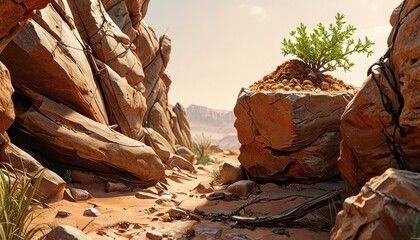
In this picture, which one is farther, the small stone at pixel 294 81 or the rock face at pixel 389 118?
the small stone at pixel 294 81

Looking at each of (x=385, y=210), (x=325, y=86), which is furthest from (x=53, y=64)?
(x=385, y=210)

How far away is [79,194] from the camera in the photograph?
547 cm

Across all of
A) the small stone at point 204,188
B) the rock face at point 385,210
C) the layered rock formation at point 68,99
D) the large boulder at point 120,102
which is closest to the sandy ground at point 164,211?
the small stone at point 204,188

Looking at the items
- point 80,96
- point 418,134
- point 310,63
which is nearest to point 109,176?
point 80,96

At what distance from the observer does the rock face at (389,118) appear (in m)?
3.57

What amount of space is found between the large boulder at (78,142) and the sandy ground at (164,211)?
0.34 m

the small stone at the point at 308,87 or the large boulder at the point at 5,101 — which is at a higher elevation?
the small stone at the point at 308,87

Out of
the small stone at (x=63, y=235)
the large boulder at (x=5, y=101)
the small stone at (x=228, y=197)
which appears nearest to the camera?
A: the small stone at (x=63, y=235)

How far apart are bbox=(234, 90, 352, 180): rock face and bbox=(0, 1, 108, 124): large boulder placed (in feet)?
9.15

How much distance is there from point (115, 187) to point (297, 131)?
3.01m

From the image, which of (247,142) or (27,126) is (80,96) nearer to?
(27,126)

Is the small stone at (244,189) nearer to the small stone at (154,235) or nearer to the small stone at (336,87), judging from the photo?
the small stone at (336,87)

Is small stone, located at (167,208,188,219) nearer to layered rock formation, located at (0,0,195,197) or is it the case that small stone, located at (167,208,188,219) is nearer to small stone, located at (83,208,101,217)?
small stone, located at (83,208,101,217)

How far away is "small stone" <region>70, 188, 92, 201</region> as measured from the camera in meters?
5.43
